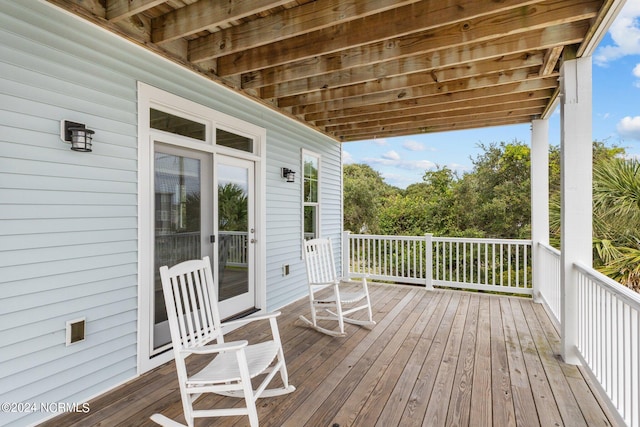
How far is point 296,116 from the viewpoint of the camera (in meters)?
5.17

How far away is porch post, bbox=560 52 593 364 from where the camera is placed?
2.93 m

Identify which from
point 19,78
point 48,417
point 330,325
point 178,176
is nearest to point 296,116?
point 178,176

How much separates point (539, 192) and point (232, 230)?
14.9 ft

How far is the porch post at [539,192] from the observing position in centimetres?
486

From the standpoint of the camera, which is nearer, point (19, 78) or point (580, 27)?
point (19, 78)

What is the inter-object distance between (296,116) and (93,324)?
3879mm

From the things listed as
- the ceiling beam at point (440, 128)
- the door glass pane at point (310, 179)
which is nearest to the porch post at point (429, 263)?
the ceiling beam at point (440, 128)

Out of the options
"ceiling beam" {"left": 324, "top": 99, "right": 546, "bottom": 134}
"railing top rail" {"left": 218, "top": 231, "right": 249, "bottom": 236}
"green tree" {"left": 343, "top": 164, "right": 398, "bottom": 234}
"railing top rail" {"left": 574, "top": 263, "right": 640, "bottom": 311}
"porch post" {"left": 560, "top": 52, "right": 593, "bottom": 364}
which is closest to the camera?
"railing top rail" {"left": 574, "top": 263, "right": 640, "bottom": 311}

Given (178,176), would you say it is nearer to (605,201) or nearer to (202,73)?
(202,73)

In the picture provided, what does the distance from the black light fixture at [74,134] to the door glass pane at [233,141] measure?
1.51 m

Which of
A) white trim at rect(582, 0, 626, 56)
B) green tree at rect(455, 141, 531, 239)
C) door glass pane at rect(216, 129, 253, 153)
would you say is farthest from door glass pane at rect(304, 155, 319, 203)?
green tree at rect(455, 141, 531, 239)

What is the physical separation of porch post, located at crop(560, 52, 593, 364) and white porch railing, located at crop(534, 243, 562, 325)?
944 millimetres

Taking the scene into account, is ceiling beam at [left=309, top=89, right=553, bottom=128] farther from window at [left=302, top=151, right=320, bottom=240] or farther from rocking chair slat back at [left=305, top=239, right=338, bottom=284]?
rocking chair slat back at [left=305, top=239, right=338, bottom=284]

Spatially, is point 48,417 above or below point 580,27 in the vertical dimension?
below
